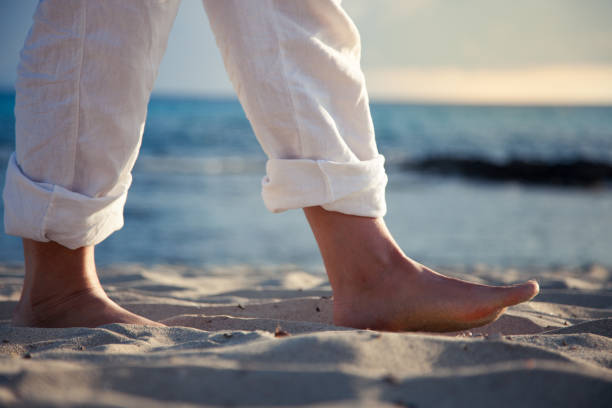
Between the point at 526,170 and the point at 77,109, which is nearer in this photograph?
the point at 77,109

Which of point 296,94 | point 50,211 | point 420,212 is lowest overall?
point 420,212

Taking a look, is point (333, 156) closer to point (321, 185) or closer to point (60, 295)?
point (321, 185)

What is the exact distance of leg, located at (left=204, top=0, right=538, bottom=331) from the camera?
1.06m

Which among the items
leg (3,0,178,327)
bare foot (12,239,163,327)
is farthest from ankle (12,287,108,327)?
leg (3,0,178,327)

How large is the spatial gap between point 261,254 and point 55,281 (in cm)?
259

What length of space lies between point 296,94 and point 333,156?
0.15m

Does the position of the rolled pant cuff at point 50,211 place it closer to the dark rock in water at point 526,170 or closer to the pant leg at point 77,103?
the pant leg at point 77,103

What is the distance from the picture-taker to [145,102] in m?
1.20

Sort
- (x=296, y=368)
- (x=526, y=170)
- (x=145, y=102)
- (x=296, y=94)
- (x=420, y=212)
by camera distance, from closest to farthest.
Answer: (x=296, y=368), (x=296, y=94), (x=145, y=102), (x=420, y=212), (x=526, y=170)

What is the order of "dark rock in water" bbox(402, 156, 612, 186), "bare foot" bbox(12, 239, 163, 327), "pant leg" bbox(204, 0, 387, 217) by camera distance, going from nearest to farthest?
"pant leg" bbox(204, 0, 387, 217), "bare foot" bbox(12, 239, 163, 327), "dark rock in water" bbox(402, 156, 612, 186)

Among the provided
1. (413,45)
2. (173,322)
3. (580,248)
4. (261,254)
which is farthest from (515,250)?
(413,45)

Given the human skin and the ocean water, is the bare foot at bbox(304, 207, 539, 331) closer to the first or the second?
the human skin

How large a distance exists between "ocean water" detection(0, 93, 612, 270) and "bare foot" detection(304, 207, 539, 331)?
2221 millimetres

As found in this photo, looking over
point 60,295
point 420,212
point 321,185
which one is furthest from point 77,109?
point 420,212
